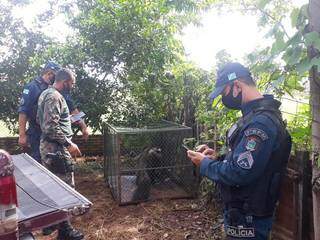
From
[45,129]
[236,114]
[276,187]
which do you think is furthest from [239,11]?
[45,129]

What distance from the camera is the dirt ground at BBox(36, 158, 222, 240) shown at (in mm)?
4180

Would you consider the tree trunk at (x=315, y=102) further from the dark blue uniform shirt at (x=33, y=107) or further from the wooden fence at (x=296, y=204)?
the dark blue uniform shirt at (x=33, y=107)

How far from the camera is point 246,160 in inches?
83.4

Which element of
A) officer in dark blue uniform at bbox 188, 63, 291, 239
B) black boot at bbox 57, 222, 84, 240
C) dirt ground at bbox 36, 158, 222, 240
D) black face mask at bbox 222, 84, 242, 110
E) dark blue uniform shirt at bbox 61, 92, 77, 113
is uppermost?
dark blue uniform shirt at bbox 61, 92, 77, 113

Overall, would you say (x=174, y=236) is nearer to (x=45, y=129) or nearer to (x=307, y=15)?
(x=45, y=129)

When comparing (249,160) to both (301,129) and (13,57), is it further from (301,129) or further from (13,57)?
(13,57)

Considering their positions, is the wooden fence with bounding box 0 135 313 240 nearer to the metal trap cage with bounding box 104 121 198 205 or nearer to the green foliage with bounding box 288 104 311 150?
the green foliage with bounding box 288 104 311 150

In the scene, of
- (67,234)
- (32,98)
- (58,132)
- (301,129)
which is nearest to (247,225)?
(301,129)

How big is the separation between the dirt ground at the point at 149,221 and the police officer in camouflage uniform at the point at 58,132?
56 centimetres

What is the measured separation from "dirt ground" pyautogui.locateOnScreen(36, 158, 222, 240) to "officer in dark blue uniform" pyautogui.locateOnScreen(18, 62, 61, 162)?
107cm

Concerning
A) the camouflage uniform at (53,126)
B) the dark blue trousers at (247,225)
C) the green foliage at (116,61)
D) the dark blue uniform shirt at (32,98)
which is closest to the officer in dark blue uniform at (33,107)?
the dark blue uniform shirt at (32,98)

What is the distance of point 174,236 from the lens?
4156 millimetres

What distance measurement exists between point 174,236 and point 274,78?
2.52m

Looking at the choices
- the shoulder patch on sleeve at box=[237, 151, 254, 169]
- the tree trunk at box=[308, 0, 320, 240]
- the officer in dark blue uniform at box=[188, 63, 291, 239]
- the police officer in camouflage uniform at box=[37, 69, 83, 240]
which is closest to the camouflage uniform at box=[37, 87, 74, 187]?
the police officer in camouflage uniform at box=[37, 69, 83, 240]
